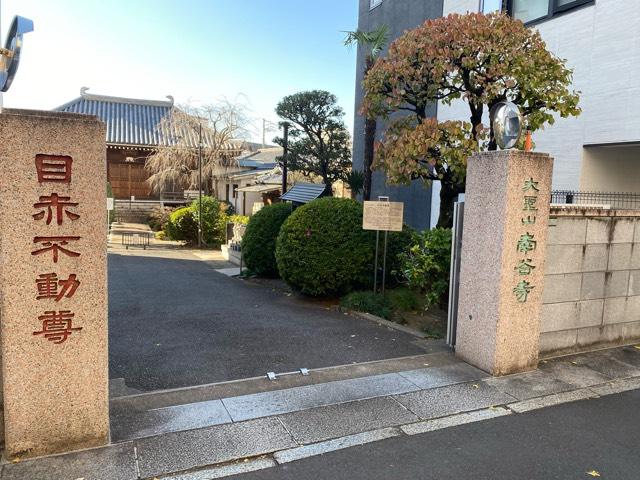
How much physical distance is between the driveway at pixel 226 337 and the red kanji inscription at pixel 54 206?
91.1 inches

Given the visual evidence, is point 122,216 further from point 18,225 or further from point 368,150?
point 18,225

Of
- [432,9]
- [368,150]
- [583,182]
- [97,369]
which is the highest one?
[432,9]

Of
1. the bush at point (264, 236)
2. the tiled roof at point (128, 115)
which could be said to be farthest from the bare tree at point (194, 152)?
the bush at point (264, 236)

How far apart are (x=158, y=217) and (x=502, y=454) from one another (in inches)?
1046

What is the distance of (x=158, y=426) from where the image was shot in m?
4.10

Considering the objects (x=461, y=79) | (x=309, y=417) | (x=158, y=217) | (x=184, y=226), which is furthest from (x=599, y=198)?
(x=158, y=217)

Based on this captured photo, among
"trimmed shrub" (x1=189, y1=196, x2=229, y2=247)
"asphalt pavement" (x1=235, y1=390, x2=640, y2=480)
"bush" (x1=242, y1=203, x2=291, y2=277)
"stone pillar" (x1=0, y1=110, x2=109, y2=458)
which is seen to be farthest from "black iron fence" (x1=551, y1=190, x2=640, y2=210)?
"trimmed shrub" (x1=189, y1=196, x2=229, y2=247)

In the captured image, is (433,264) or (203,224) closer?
(433,264)

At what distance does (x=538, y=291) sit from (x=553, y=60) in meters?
4.17

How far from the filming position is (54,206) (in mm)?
3453

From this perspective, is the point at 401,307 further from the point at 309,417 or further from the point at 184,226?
the point at 184,226

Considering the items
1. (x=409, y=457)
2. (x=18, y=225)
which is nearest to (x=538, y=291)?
(x=409, y=457)

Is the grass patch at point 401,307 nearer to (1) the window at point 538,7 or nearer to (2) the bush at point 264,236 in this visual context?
(2) the bush at point 264,236

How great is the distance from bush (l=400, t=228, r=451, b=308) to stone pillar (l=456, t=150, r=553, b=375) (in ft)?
5.46
